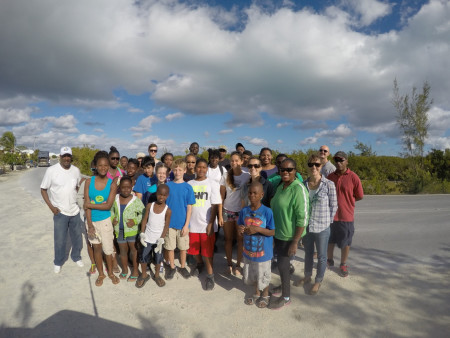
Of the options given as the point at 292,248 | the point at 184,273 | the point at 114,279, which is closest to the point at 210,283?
the point at 184,273

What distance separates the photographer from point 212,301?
134 inches

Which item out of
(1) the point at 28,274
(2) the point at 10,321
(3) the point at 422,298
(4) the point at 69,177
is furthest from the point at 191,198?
(3) the point at 422,298

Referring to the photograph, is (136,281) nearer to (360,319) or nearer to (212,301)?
(212,301)

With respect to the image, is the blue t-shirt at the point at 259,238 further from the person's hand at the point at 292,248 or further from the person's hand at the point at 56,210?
the person's hand at the point at 56,210

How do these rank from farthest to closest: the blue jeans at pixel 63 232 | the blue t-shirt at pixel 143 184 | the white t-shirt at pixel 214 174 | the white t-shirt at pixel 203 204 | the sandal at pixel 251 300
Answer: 1. the white t-shirt at pixel 214 174
2. the blue t-shirt at pixel 143 184
3. the blue jeans at pixel 63 232
4. the white t-shirt at pixel 203 204
5. the sandal at pixel 251 300

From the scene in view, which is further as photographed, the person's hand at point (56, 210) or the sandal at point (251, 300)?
the person's hand at point (56, 210)

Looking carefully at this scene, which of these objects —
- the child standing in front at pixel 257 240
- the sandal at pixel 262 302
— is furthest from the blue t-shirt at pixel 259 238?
the sandal at pixel 262 302

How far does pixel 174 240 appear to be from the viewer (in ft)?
13.1

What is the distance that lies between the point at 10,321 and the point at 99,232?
53.3 inches

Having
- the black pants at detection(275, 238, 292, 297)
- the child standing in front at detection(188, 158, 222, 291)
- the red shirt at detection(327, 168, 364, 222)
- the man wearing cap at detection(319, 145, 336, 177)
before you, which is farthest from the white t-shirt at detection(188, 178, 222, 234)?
the man wearing cap at detection(319, 145, 336, 177)

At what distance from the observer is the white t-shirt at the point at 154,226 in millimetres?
3748

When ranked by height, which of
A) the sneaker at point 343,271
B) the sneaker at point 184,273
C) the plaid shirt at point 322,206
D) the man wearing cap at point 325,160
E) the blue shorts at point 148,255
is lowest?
the sneaker at point 184,273

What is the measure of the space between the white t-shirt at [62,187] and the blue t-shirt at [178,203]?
68.7 inches

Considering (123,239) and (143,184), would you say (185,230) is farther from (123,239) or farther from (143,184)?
(143,184)
